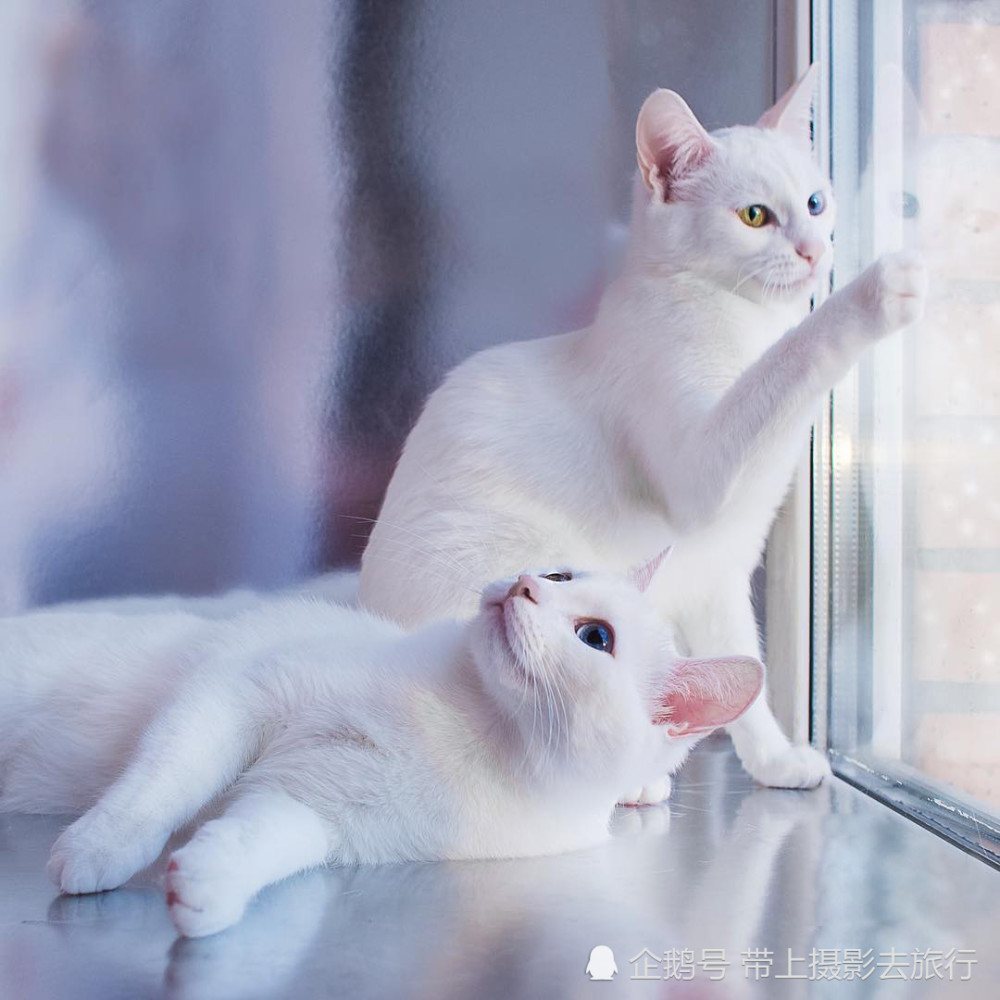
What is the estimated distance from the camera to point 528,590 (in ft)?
3.63

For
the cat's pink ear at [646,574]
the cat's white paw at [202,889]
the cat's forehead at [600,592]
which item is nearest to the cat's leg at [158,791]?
the cat's white paw at [202,889]

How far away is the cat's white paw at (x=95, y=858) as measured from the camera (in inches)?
38.2

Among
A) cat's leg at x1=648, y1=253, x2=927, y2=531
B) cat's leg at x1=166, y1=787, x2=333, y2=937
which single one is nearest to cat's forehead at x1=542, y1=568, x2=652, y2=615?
cat's leg at x1=648, y1=253, x2=927, y2=531

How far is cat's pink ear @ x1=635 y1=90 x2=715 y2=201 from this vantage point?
1585mm

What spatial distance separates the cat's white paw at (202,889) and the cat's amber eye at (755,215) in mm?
1148

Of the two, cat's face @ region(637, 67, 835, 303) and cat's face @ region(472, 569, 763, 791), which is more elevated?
cat's face @ region(637, 67, 835, 303)

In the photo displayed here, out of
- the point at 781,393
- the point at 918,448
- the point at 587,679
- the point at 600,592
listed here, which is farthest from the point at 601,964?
the point at 918,448

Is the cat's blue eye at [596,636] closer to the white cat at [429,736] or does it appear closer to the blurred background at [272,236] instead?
the white cat at [429,736]

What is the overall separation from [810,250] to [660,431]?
0.34 metres

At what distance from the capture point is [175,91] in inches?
77.8

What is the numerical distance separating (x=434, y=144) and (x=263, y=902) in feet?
4.76

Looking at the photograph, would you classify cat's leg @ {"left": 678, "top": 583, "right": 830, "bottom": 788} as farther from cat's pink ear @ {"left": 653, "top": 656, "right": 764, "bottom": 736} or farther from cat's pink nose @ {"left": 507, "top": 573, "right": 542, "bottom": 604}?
cat's pink nose @ {"left": 507, "top": 573, "right": 542, "bottom": 604}

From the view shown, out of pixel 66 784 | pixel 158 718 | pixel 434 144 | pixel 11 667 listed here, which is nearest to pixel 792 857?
pixel 158 718

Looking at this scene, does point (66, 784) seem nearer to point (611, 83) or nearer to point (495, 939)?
point (495, 939)
